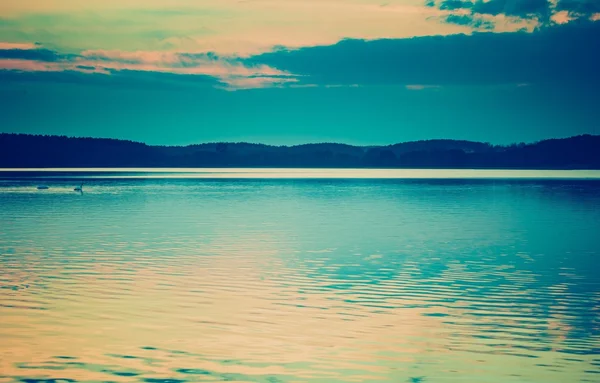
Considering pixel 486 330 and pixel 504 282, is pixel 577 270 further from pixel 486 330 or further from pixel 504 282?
Answer: pixel 486 330

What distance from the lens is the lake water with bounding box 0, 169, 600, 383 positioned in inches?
560

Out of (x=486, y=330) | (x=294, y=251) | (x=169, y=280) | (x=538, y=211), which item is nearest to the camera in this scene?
(x=486, y=330)

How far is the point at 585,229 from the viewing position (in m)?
41.2

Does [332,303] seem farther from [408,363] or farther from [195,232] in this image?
[195,232]

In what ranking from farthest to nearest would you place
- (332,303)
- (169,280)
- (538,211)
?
(538,211) < (169,280) < (332,303)

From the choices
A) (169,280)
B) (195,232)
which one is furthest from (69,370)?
(195,232)

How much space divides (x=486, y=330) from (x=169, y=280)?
32.2 ft

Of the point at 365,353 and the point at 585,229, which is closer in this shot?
the point at 365,353

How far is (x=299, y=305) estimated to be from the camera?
64.8 feet

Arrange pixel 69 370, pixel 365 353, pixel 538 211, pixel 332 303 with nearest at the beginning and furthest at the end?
pixel 69 370 < pixel 365 353 < pixel 332 303 < pixel 538 211

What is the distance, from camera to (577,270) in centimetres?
2631

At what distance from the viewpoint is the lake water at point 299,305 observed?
14.2m

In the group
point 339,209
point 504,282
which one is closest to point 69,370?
point 504,282

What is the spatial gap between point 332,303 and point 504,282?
6109mm
